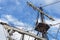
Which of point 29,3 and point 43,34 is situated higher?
point 29,3

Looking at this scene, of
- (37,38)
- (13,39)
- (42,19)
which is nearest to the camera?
(13,39)

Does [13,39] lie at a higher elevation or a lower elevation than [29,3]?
lower

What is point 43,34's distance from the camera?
102 feet

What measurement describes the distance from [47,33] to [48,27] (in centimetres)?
87

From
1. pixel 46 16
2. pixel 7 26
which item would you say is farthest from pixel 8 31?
pixel 46 16

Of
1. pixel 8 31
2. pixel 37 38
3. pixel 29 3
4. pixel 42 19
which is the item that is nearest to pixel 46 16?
pixel 42 19

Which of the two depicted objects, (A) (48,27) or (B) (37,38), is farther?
(A) (48,27)

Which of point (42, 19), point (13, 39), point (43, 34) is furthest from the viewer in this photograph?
point (42, 19)

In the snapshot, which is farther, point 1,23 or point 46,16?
point 46,16

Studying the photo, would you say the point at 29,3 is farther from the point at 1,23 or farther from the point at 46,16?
the point at 1,23

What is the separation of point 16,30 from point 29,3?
19.8ft

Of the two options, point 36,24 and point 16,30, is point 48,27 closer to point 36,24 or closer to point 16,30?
point 36,24

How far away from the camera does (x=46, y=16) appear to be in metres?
32.9

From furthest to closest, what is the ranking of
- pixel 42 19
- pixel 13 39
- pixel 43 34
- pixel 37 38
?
pixel 42 19
pixel 43 34
pixel 37 38
pixel 13 39
